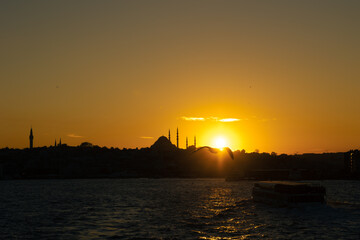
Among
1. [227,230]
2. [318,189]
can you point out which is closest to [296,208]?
[318,189]

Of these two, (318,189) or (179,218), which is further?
(318,189)

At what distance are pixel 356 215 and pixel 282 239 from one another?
24.8 metres

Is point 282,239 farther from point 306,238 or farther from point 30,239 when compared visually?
point 30,239

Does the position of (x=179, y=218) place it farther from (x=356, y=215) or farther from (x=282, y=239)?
(x=356, y=215)

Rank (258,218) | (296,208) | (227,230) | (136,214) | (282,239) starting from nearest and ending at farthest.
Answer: (282,239) < (227,230) < (258,218) < (136,214) < (296,208)

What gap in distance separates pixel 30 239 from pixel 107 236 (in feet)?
24.3

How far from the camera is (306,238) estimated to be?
44.6 m

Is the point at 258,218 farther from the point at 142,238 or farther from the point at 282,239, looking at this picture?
the point at 142,238

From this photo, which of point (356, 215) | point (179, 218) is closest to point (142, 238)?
point (179, 218)

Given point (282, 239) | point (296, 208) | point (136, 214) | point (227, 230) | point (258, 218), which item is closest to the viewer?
point (282, 239)

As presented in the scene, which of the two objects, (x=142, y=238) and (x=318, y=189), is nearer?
(x=142, y=238)

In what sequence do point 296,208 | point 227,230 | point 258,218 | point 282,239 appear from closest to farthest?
1. point 282,239
2. point 227,230
3. point 258,218
4. point 296,208

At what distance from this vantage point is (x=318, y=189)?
7525 cm

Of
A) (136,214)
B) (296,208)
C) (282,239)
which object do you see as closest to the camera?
(282,239)
